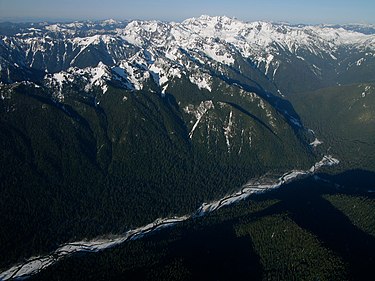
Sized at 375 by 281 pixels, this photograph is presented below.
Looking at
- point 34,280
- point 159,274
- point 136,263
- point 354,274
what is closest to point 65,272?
point 34,280

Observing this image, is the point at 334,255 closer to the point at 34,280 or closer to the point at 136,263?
the point at 136,263

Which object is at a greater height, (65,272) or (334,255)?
(334,255)

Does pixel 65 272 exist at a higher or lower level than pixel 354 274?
lower

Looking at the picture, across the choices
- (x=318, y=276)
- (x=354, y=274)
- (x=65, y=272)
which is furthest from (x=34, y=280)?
(x=354, y=274)

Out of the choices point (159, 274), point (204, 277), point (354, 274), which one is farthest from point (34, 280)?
point (354, 274)

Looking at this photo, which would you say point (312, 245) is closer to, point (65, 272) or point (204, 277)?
point (204, 277)

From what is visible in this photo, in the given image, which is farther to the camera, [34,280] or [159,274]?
[34,280]

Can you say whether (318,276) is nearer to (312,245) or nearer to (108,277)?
(312,245)
